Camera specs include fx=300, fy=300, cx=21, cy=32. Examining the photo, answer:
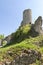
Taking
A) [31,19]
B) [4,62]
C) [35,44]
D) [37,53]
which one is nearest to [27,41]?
[35,44]

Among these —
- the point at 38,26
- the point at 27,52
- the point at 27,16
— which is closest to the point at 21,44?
the point at 27,52

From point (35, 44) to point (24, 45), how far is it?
1.54 m

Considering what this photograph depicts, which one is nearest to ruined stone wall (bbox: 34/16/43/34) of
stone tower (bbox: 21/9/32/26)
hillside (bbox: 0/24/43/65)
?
hillside (bbox: 0/24/43/65)

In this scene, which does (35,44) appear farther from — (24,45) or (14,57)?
(14,57)

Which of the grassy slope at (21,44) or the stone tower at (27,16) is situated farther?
the stone tower at (27,16)

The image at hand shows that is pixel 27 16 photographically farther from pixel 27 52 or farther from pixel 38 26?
pixel 27 52

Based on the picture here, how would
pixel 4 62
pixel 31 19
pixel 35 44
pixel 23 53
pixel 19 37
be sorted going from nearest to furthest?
pixel 4 62, pixel 23 53, pixel 35 44, pixel 19 37, pixel 31 19

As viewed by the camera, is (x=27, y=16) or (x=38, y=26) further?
(x=27, y=16)

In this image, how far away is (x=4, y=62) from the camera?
24578 mm

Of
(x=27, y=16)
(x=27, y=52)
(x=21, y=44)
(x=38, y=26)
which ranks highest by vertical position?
(x=27, y=16)

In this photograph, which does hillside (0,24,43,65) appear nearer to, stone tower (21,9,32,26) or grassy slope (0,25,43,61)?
grassy slope (0,25,43,61)

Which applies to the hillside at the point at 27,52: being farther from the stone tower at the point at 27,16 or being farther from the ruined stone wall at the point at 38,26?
the stone tower at the point at 27,16

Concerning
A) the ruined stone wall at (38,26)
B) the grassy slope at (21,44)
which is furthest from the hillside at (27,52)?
the ruined stone wall at (38,26)

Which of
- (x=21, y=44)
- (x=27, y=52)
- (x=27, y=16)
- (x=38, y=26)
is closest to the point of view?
(x=27, y=52)
